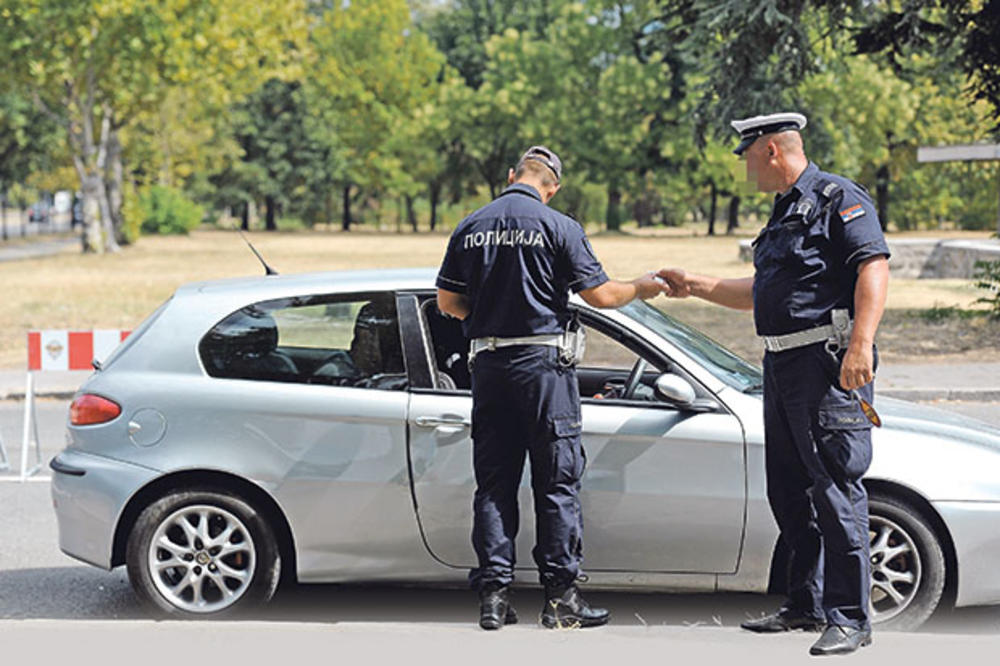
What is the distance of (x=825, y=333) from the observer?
439cm

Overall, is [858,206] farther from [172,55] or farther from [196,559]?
[172,55]

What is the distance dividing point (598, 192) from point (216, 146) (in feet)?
77.7

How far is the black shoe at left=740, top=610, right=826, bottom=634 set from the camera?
462 centimetres

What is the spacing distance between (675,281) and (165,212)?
69.1 m

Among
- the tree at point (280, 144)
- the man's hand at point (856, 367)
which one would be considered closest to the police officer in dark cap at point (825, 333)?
the man's hand at point (856, 367)

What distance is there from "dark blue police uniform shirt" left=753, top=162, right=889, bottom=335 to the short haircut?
0.90 metres

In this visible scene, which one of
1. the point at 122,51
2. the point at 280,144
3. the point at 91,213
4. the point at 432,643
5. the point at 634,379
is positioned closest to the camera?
the point at 432,643

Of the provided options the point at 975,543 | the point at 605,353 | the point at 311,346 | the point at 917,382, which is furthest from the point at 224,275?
the point at 975,543

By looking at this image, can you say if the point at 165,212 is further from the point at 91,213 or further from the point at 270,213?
the point at 91,213

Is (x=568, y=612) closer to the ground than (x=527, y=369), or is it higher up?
closer to the ground

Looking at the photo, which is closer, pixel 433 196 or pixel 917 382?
pixel 917 382

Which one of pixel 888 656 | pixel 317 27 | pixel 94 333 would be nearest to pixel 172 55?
pixel 94 333

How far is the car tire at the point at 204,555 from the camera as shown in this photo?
17.3 ft

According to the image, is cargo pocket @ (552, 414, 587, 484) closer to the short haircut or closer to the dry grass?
the short haircut
